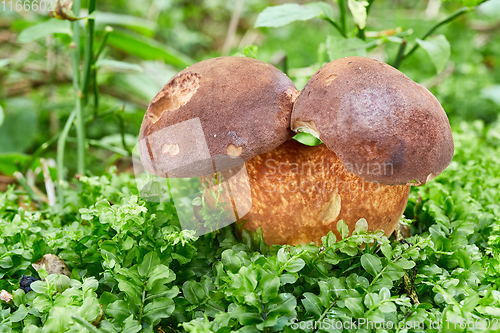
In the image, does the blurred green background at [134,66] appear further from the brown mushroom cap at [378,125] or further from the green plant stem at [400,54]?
the brown mushroom cap at [378,125]

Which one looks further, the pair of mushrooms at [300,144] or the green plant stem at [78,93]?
the green plant stem at [78,93]

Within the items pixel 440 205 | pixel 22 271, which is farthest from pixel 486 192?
pixel 22 271

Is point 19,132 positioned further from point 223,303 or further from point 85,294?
point 223,303

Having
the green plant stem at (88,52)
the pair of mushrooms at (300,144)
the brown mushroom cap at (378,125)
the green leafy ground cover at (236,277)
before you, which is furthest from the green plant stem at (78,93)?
the brown mushroom cap at (378,125)

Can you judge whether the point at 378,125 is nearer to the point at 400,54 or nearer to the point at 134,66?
the point at 400,54

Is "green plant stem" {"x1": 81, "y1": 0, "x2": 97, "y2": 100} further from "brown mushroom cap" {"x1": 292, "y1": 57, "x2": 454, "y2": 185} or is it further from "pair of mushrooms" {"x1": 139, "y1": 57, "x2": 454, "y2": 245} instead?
"brown mushroom cap" {"x1": 292, "y1": 57, "x2": 454, "y2": 185}

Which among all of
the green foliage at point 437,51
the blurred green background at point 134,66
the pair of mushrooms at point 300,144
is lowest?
the blurred green background at point 134,66

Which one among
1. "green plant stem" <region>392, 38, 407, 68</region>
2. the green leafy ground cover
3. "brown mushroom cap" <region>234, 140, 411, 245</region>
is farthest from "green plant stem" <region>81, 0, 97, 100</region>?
"green plant stem" <region>392, 38, 407, 68</region>
